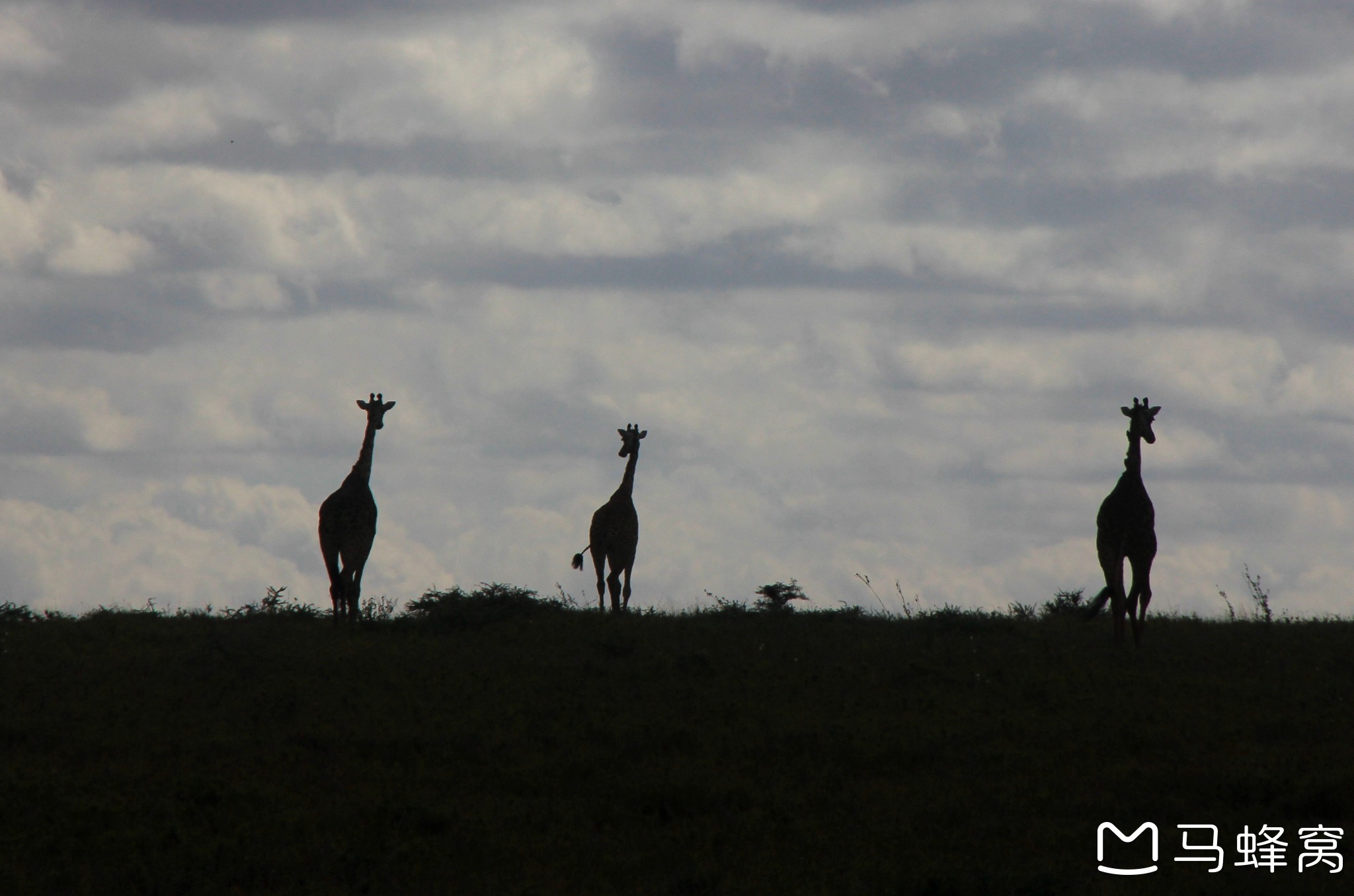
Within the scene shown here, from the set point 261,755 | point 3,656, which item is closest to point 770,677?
point 261,755

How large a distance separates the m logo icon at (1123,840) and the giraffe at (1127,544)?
8.79 meters

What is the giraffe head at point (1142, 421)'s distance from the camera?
930 inches

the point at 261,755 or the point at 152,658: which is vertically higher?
the point at 152,658

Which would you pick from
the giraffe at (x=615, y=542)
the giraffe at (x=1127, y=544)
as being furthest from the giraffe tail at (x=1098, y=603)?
the giraffe at (x=615, y=542)

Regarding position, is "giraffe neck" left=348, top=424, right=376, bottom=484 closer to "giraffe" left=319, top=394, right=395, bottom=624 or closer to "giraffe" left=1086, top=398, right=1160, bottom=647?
"giraffe" left=319, top=394, right=395, bottom=624

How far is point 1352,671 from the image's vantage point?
20.2 metres

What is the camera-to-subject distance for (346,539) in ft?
82.7

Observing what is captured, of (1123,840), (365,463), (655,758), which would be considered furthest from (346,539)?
(1123,840)

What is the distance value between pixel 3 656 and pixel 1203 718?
15799 millimetres

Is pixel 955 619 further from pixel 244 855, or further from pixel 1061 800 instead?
pixel 244 855

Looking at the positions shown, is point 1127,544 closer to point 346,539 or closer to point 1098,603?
point 1098,603

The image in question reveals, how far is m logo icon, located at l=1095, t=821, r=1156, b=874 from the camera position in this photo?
1261 centimetres

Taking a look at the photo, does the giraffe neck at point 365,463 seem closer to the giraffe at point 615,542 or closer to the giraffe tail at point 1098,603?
the giraffe at point 615,542

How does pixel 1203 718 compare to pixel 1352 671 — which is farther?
pixel 1352 671
